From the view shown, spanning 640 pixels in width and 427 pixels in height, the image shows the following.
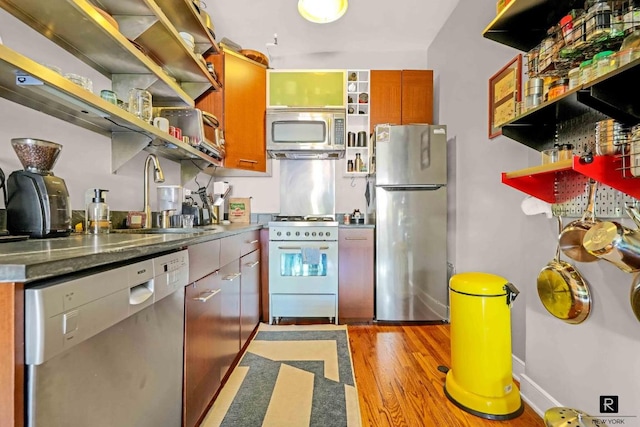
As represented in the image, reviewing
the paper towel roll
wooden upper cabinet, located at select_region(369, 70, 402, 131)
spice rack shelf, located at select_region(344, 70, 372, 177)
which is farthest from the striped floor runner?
wooden upper cabinet, located at select_region(369, 70, 402, 131)

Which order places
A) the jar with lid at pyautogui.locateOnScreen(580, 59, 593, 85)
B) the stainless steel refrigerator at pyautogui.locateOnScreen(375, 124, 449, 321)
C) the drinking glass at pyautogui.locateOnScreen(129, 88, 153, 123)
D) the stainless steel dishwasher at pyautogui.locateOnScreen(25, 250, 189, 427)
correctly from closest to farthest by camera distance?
1. the stainless steel dishwasher at pyautogui.locateOnScreen(25, 250, 189, 427)
2. the jar with lid at pyautogui.locateOnScreen(580, 59, 593, 85)
3. the drinking glass at pyautogui.locateOnScreen(129, 88, 153, 123)
4. the stainless steel refrigerator at pyautogui.locateOnScreen(375, 124, 449, 321)

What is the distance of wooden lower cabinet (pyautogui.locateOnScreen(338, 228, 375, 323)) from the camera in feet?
8.43

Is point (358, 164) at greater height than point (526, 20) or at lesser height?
lesser

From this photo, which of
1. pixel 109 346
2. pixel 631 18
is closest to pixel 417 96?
pixel 631 18

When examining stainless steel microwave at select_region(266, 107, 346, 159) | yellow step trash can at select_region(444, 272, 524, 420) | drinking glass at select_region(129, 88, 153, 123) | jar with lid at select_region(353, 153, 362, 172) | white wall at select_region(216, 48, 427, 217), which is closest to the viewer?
yellow step trash can at select_region(444, 272, 524, 420)

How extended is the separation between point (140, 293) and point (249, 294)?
137 centimetres

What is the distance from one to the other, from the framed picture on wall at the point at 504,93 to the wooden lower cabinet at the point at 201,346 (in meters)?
1.71

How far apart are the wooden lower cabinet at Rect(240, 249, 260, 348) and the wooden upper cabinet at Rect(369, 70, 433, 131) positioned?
5.72 feet

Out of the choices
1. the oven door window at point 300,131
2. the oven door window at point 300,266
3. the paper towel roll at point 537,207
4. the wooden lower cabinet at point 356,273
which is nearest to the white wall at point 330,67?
the oven door window at point 300,131

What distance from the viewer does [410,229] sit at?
2.55 metres

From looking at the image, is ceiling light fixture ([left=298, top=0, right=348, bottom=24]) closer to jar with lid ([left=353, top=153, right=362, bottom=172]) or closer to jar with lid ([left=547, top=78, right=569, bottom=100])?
jar with lid ([left=353, top=153, right=362, bottom=172])

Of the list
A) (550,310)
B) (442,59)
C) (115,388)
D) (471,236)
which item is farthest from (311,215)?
(115,388)

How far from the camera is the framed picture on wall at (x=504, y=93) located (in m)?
1.70

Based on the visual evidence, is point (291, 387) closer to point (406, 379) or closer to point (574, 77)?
point (406, 379)
